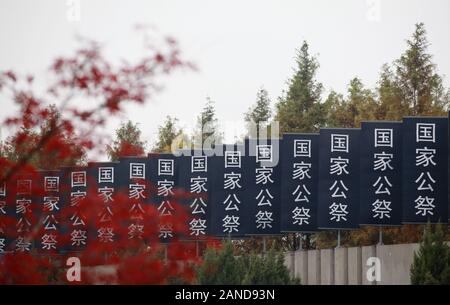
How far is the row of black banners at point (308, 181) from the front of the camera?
2388 cm

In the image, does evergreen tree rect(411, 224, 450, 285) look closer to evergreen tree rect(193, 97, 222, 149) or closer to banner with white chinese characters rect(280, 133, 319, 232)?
banner with white chinese characters rect(280, 133, 319, 232)

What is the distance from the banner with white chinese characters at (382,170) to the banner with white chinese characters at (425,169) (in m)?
0.78

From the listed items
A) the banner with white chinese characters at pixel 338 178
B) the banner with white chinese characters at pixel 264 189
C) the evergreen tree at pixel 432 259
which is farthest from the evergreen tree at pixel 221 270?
the banner with white chinese characters at pixel 264 189

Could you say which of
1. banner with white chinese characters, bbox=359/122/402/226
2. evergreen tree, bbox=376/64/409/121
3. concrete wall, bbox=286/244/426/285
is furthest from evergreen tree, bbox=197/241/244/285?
evergreen tree, bbox=376/64/409/121

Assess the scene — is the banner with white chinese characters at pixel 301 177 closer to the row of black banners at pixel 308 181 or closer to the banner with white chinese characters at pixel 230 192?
the row of black banners at pixel 308 181

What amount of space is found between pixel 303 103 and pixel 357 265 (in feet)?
62.3

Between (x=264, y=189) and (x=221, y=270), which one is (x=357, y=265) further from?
(x=221, y=270)

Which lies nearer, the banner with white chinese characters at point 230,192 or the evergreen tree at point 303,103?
the banner with white chinese characters at point 230,192

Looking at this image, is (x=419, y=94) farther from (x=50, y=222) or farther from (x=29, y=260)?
(x=29, y=260)

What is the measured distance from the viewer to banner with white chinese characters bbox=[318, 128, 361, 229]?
1011 inches

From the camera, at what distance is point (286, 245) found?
46.2 m

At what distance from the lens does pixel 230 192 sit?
30.3m

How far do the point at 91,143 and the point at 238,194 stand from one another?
18.5m
